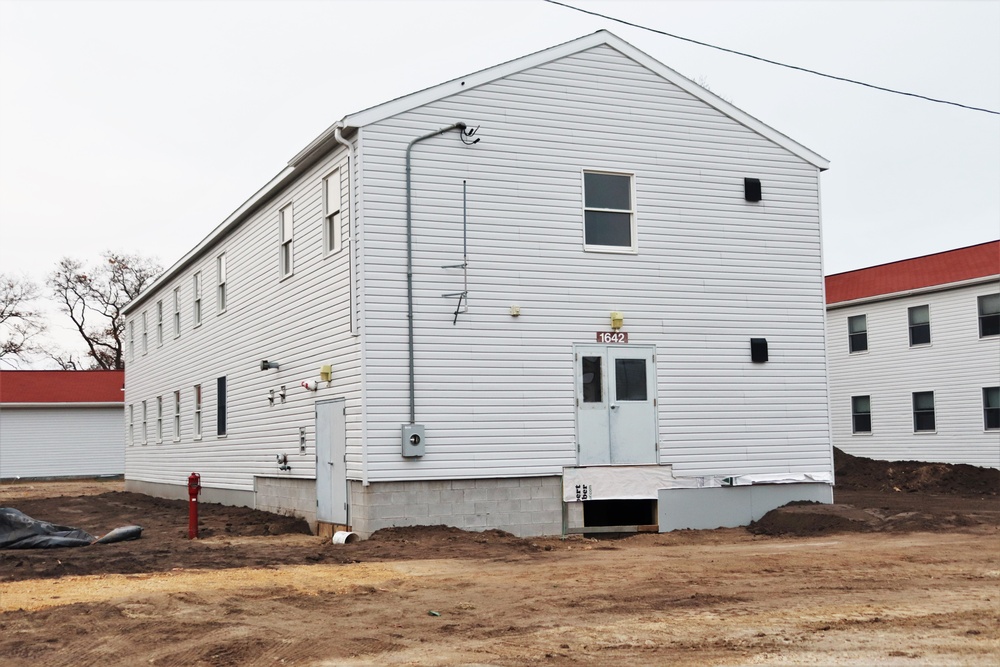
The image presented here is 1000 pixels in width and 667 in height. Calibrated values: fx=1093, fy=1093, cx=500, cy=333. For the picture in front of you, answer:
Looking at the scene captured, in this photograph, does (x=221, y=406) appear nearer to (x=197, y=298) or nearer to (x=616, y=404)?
(x=197, y=298)

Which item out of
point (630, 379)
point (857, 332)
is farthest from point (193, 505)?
point (857, 332)

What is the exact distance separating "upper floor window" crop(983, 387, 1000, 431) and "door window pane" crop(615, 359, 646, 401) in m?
17.5

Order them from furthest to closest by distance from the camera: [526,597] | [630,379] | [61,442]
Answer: [61,442] < [630,379] < [526,597]

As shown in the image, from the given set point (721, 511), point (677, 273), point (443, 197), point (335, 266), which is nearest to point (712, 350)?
point (677, 273)

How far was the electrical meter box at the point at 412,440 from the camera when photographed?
53.0ft

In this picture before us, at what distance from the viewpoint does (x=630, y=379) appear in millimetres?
17938

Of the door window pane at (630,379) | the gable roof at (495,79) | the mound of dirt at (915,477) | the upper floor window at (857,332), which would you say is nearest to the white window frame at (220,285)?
the gable roof at (495,79)

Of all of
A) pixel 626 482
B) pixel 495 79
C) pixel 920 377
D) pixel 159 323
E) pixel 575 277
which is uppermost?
pixel 495 79

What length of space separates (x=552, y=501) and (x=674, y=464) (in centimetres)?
226

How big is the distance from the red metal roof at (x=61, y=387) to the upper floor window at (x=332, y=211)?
106 feet

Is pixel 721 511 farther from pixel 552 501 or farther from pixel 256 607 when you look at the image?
pixel 256 607

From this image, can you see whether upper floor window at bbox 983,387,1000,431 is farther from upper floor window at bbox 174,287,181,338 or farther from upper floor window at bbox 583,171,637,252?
upper floor window at bbox 174,287,181,338

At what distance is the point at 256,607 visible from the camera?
1051 cm

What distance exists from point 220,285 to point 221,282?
0.36 feet
